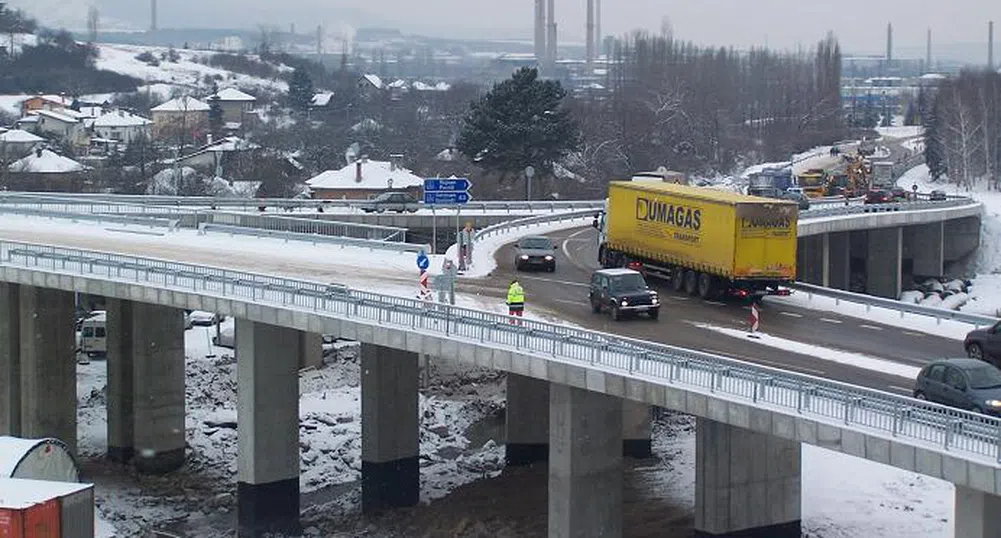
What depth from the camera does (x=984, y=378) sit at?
1247 inches

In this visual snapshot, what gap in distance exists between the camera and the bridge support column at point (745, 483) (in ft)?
132

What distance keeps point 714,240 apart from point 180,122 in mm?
148085

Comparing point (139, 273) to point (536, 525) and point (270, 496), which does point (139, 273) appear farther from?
point (536, 525)

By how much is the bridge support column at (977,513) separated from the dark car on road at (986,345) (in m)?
8.69

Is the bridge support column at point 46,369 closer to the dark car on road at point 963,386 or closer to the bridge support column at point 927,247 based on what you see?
the dark car on road at point 963,386

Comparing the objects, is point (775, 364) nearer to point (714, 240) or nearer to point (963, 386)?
point (963, 386)

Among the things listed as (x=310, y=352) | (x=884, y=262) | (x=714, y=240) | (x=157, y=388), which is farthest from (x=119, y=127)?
(x=714, y=240)

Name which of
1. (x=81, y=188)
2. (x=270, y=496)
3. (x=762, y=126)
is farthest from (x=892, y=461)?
(x=762, y=126)

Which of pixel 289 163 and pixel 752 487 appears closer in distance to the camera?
pixel 752 487

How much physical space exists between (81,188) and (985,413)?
3626 inches

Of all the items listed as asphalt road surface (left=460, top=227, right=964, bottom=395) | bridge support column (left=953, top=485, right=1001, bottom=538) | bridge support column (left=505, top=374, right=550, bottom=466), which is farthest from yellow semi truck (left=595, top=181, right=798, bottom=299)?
bridge support column (left=953, top=485, right=1001, bottom=538)

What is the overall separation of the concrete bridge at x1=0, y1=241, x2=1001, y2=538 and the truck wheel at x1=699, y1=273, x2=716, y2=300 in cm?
485

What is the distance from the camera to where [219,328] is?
71.1m

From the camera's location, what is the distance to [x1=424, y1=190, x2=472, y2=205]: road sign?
52438 mm
